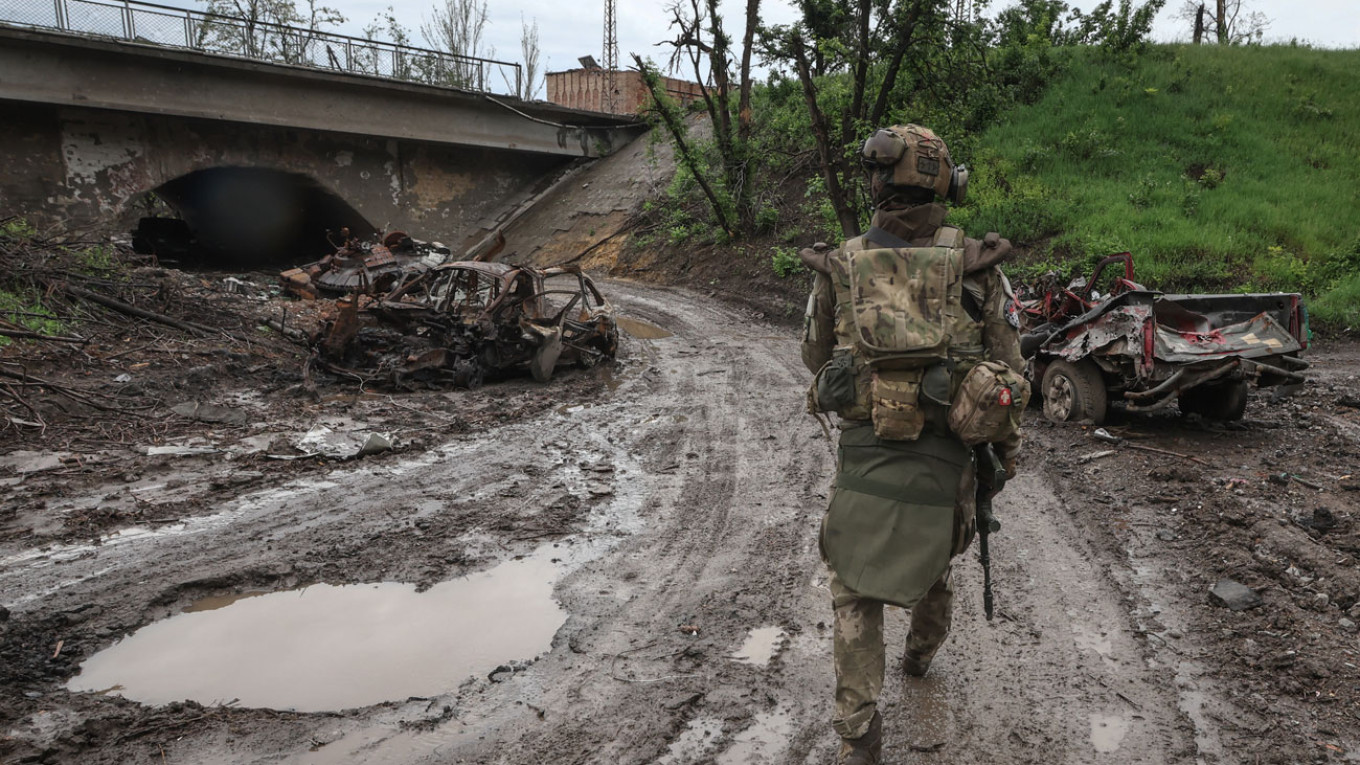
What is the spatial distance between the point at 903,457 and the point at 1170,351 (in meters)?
5.33

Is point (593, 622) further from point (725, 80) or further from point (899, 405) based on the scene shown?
point (725, 80)

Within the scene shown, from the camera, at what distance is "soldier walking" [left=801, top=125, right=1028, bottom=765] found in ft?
8.93

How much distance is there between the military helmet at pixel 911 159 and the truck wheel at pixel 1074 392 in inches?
212

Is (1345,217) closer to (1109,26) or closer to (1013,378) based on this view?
(1109,26)

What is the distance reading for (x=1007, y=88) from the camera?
20.5m

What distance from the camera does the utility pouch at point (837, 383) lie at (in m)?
2.86

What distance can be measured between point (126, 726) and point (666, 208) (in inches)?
799

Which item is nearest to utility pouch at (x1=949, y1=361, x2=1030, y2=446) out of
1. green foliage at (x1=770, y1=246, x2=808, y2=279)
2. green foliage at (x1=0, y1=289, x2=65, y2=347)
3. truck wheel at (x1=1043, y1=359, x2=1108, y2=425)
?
truck wheel at (x1=1043, y1=359, x2=1108, y2=425)

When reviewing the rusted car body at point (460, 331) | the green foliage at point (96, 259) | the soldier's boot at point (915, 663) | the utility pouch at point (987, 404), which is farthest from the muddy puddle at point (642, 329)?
the utility pouch at point (987, 404)

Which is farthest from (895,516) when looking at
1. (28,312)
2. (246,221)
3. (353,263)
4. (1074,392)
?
(246,221)

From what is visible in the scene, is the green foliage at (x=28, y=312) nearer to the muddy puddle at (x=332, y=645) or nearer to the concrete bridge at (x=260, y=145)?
the muddy puddle at (x=332, y=645)

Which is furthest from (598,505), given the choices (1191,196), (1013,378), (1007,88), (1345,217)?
(1007,88)

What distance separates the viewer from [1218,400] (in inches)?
298

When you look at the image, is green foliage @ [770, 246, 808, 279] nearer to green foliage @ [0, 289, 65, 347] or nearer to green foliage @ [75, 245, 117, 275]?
green foliage @ [75, 245, 117, 275]
